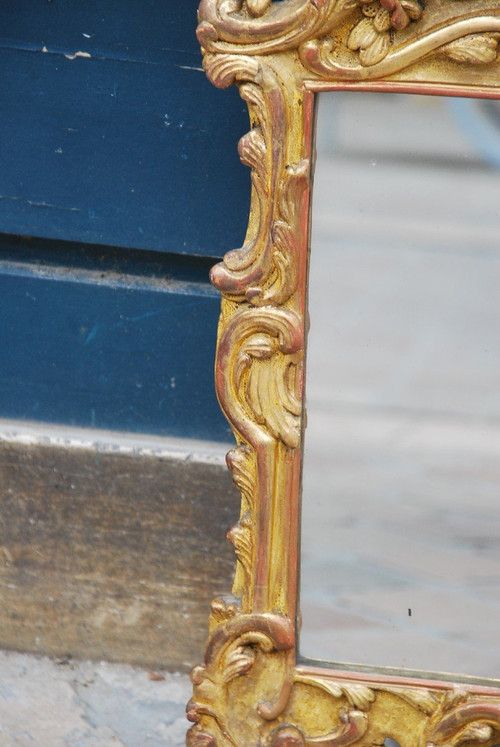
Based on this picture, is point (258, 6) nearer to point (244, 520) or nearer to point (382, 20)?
point (382, 20)

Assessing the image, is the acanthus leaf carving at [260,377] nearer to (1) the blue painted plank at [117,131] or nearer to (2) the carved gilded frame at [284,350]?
(2) the carved gilded frame at [284,350]

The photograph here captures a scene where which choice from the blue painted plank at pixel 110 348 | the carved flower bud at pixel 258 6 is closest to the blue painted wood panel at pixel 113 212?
the blue painted plank at pixel 110 348

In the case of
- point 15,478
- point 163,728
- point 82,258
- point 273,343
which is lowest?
point 163,728

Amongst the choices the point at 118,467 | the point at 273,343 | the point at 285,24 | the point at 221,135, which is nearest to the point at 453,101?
the point at 285,24

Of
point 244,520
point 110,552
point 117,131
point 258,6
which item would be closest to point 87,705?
point 110,552

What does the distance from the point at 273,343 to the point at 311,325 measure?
5cm

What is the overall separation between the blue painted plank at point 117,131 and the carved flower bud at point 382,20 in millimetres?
356

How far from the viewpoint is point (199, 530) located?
1362mm

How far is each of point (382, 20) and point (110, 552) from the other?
862 mm

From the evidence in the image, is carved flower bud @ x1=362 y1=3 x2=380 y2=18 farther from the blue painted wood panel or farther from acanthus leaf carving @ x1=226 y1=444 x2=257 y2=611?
acanthus leaf carving @ x1=226 y1=444 x2=257 y2=611

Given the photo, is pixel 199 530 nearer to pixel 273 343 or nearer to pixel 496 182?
pixel 273 343

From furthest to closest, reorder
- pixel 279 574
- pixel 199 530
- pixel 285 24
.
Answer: pixel 199 530 < pixel 279 574 < pixel 285 24

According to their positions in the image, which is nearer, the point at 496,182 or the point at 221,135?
the point at 496,182

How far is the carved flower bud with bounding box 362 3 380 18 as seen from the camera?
36.0 inches
